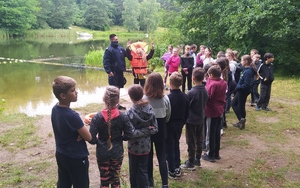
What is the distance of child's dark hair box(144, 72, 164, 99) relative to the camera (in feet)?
10.9

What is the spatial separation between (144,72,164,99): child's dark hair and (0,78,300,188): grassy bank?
4.08 feet

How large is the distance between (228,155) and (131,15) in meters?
65.4

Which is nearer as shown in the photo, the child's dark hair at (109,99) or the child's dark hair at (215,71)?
the child's dark hair at (109,99)

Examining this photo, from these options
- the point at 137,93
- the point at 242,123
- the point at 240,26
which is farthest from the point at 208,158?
the point at 240,26

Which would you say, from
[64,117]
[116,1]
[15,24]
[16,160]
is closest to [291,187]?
[64,117]

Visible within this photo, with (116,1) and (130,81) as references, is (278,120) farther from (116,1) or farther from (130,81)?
(116,1)

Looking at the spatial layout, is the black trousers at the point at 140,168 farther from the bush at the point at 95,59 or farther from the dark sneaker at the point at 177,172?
the bush at the point at 95,59

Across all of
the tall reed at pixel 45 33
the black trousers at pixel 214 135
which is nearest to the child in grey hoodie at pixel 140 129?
the black trousers at pixel 214 135

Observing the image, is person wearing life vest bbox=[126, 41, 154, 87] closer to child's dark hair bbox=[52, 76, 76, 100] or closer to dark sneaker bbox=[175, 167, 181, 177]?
dark sneaker bbox=[175, 167, 181, 177]

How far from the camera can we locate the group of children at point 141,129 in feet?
8.78

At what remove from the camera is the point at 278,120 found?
6.66m

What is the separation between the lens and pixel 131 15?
66.8 metres

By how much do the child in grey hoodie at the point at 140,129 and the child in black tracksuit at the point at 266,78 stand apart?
4.99m

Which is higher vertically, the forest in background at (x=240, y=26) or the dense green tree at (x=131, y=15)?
the dense green tree at (x=131, y=15)
